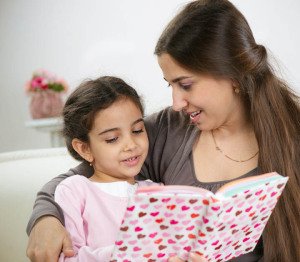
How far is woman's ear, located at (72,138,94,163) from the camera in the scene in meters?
1.43

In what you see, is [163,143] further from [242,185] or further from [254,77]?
[242,185]

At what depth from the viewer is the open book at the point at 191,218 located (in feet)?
3.08

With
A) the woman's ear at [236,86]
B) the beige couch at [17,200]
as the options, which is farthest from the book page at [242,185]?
the beige couch at [17,200]

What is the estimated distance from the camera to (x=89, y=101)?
1.39m

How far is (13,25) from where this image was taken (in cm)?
452

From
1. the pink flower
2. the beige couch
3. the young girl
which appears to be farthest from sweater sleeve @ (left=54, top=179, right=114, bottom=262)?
the pink flower

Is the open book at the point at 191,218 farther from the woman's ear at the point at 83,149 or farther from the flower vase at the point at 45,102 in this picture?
the flower vase at the point at 45,102

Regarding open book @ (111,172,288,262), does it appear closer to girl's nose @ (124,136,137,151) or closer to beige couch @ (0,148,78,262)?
girl's nose @ (124,136,137,151)

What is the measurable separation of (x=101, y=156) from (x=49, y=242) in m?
0.31

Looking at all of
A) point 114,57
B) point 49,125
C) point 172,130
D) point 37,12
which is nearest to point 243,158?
point 172,130

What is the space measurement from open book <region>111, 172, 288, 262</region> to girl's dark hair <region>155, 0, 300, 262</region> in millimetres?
322

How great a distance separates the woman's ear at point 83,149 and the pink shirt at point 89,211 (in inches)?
3.2

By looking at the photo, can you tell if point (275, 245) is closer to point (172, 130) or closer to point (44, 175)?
point (172, 130)

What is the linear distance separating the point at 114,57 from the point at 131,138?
2942 millimetres
